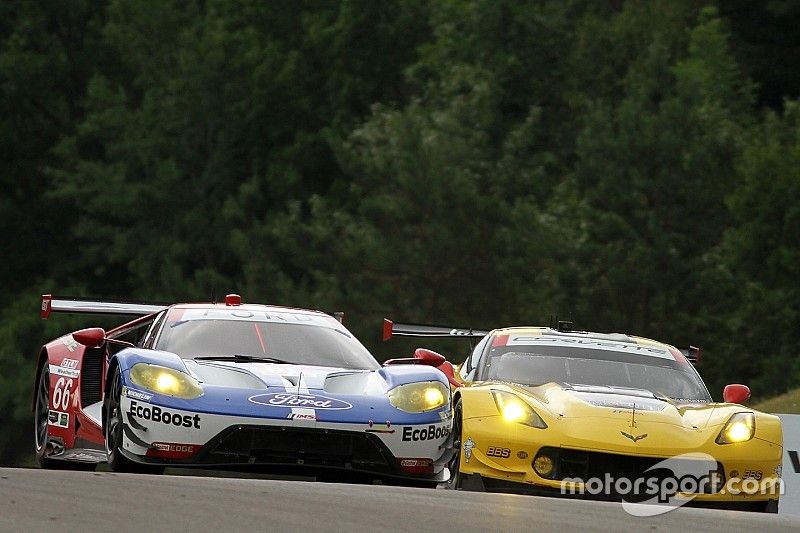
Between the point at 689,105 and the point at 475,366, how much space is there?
3888cm

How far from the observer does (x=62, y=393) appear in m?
13.6

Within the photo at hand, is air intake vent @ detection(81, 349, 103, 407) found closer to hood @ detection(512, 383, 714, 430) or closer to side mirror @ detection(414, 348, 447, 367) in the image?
side mirror @ detection(414, 348, 447, 367)

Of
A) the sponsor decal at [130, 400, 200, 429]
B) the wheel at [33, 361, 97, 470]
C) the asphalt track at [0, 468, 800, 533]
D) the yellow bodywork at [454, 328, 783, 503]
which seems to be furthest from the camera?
the wheel at [33, 361, 97, 470]

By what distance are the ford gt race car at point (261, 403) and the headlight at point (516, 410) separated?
33cm

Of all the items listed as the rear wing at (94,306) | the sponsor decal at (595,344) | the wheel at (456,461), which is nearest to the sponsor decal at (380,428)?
the wheel at (456,461)

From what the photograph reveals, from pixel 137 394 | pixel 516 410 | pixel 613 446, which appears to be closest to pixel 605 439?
pixel 613 446

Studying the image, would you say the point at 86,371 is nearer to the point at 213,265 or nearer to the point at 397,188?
the point at 397,188

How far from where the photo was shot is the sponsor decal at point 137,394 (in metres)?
11.3

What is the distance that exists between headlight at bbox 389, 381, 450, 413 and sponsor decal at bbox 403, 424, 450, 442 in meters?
0.12

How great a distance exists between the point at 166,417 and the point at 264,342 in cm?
150

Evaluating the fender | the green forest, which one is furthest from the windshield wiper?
the green forest

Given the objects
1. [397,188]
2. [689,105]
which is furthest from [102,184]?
[689,105]

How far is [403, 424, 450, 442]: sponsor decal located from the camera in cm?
1158

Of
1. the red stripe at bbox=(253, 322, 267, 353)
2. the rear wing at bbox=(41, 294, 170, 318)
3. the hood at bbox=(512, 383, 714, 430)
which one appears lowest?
the rear wing at bbox=(41, 294, 170, 318)
